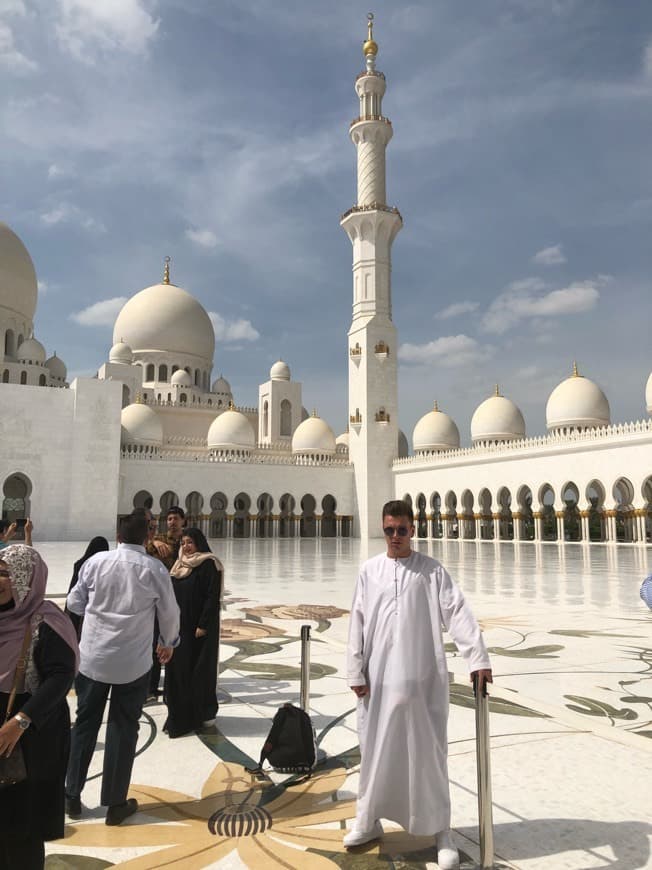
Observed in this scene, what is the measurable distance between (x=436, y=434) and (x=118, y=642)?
26.3m

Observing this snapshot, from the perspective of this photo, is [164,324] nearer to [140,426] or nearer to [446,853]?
[140,426]

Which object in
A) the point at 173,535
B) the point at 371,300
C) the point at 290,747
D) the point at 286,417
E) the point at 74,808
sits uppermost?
the point at 371,300

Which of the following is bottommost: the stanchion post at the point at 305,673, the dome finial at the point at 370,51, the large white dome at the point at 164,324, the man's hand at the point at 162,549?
the stanchion post at the point at 305,673

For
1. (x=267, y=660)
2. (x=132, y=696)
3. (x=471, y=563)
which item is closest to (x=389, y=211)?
(x=471, y=563)

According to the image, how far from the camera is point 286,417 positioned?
1281 inches

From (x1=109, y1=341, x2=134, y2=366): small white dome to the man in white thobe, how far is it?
1130 inches

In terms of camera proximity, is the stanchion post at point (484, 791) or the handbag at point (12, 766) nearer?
the handbag at point (12, 766)

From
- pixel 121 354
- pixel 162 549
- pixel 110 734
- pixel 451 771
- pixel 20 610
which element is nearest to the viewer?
pixel 20 610

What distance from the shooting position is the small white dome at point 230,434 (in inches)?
1085

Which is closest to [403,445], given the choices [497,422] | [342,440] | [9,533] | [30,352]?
[342,440]

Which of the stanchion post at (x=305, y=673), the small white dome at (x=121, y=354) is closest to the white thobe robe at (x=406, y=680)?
the stanchion post at (x=305, y=673)

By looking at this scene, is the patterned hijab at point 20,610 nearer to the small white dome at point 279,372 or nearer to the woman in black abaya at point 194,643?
the woman in black abaya at point 194,643

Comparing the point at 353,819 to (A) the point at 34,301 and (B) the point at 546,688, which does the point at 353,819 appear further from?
(A) the point at 34,301

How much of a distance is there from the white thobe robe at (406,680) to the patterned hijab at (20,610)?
38.6 inches
